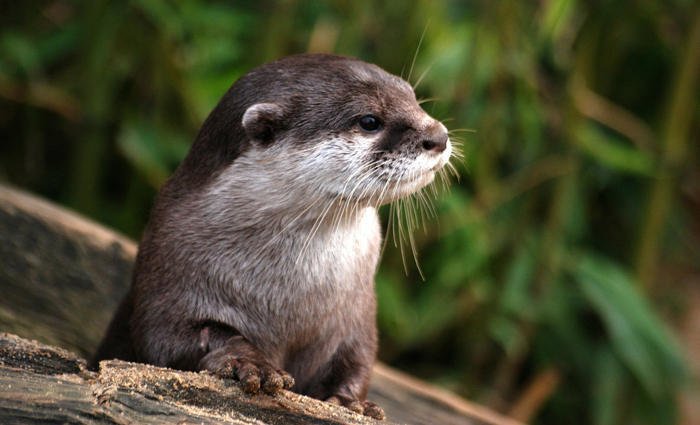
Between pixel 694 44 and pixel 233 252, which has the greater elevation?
pixel 694 44

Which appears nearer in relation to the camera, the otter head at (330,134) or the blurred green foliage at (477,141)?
the otter head at (330,134)

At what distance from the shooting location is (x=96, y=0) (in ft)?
8.73

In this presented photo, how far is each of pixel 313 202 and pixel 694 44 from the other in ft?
7.87

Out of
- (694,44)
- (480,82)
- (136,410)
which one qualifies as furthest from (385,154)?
(694,44)

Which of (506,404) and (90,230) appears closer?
(90,230)

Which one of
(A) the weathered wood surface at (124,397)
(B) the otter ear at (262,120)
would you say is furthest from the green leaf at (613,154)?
(A) the weathered wood surface at (124,397)

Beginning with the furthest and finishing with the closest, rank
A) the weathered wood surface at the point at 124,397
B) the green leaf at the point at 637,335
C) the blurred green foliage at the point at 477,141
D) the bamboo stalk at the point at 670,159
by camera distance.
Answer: the bamboo stalk at the point at 670,159
the green leaf at the point at 637,335
the blurred green foliage at the point at 477,141
the weathered wood surface at the point at 124,397

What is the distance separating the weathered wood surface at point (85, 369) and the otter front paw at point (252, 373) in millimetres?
20

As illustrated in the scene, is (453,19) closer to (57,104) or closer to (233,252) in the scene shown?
(57,104)

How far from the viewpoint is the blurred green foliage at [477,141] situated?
112 inches

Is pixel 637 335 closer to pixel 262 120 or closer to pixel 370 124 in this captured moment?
pixel 370 124

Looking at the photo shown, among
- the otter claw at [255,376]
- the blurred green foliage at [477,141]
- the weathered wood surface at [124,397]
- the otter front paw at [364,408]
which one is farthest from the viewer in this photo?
the blurred green foliage at [477,141]

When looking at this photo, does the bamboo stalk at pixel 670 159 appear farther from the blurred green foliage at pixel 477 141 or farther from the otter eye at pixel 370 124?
the otter eye at pixel 370 124

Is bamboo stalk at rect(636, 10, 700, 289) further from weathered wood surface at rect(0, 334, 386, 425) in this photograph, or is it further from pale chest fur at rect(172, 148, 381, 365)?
weathered wood surface at rect(0, 334, 386, 425)
